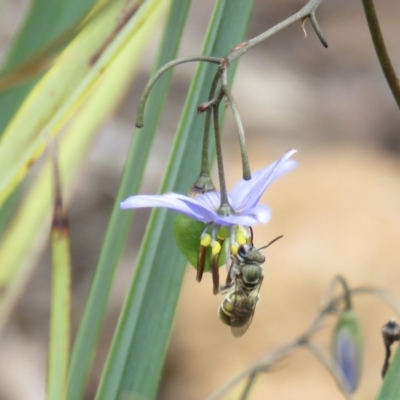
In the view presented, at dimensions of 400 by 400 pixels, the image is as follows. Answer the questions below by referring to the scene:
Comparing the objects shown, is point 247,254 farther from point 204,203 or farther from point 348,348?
point 348,348

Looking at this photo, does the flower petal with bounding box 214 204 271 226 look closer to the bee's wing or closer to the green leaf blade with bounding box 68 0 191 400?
the bee's wing

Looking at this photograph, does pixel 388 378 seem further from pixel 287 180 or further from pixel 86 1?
pixel 287 180

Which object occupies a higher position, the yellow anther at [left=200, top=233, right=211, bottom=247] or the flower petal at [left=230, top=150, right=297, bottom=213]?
the flower petal at [left=230, top=150, right=297, bottom=213]

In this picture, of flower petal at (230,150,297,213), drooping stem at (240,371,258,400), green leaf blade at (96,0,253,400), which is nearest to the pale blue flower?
flower petal at (230,150,297,213)

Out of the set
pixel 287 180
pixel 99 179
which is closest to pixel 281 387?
pixel 287 180

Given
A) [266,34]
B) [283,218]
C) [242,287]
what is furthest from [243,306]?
[283,218]

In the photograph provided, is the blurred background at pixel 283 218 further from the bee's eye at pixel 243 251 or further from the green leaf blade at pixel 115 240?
the bee's eye at pixel 243 251
